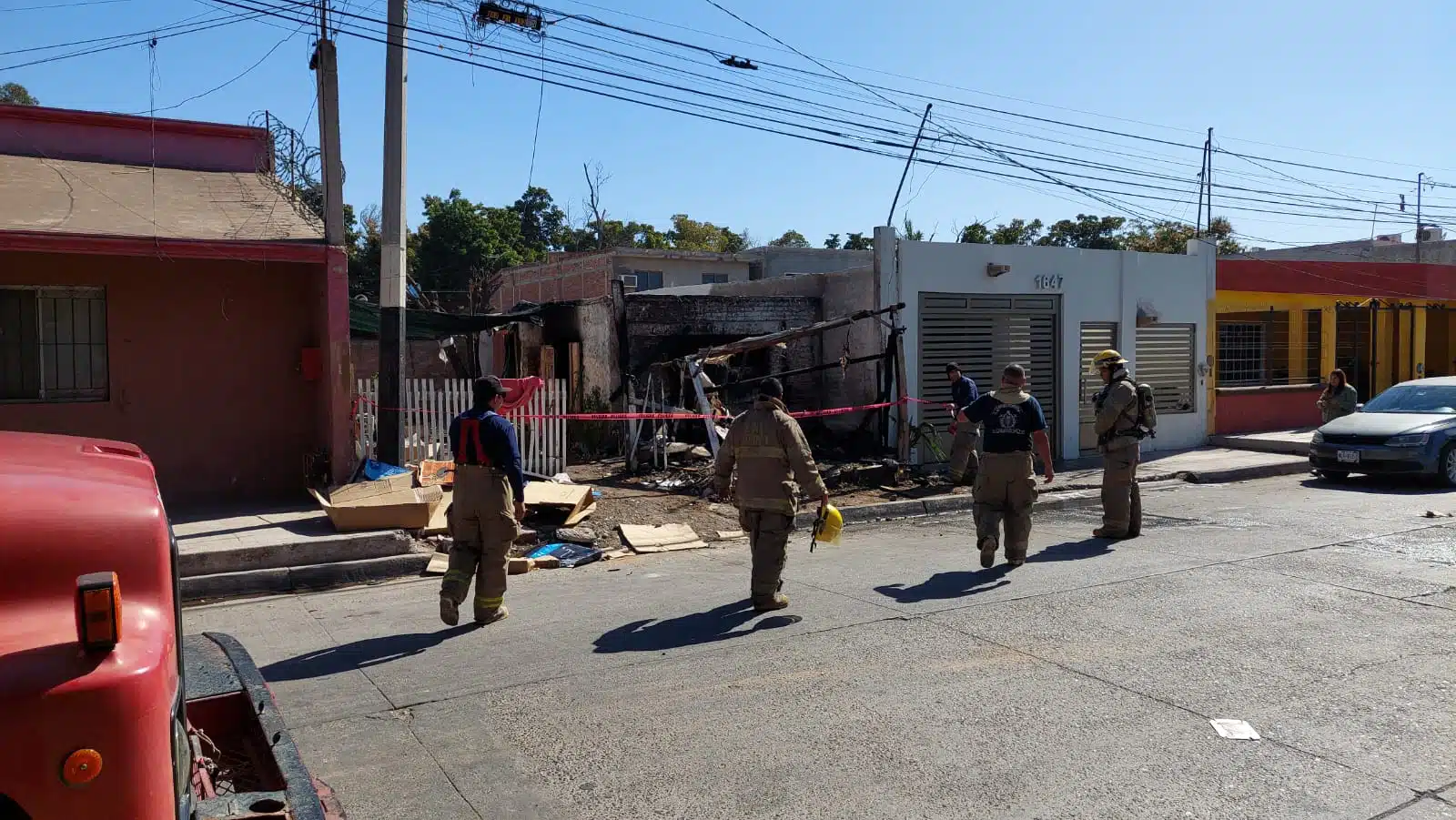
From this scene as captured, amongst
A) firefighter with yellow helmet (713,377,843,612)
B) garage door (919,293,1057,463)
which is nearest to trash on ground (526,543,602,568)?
firefighter with yellow helmet (713,377,843,612)

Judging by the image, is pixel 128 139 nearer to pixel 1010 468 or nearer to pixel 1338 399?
pixel 1010 468

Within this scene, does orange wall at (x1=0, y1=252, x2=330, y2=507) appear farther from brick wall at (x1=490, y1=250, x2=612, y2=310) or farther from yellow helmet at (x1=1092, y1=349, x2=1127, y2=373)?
brick wall at (x1=490, y1=250, x2=612, y2=310)

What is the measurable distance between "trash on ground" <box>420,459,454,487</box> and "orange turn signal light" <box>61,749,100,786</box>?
9.24 metres

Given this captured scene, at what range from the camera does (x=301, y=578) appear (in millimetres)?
8953

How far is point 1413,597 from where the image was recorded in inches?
305

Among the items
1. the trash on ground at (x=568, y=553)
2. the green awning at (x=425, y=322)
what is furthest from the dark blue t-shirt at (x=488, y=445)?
the green awning at (x=425, y=322)

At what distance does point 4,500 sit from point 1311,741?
16.9 feet

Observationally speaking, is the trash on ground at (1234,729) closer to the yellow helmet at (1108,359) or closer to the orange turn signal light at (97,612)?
the orange turn signal light at (97,612)

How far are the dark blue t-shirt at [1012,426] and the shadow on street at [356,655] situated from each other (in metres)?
4.46

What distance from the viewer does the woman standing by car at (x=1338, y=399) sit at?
635 inches

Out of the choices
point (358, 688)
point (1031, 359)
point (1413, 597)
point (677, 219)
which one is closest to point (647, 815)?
point (358, 688)

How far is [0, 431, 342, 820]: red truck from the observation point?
2096mm

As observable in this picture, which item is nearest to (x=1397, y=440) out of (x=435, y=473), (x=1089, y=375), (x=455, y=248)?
(x=1089, y=375)

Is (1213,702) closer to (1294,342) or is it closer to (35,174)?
(35,174)
